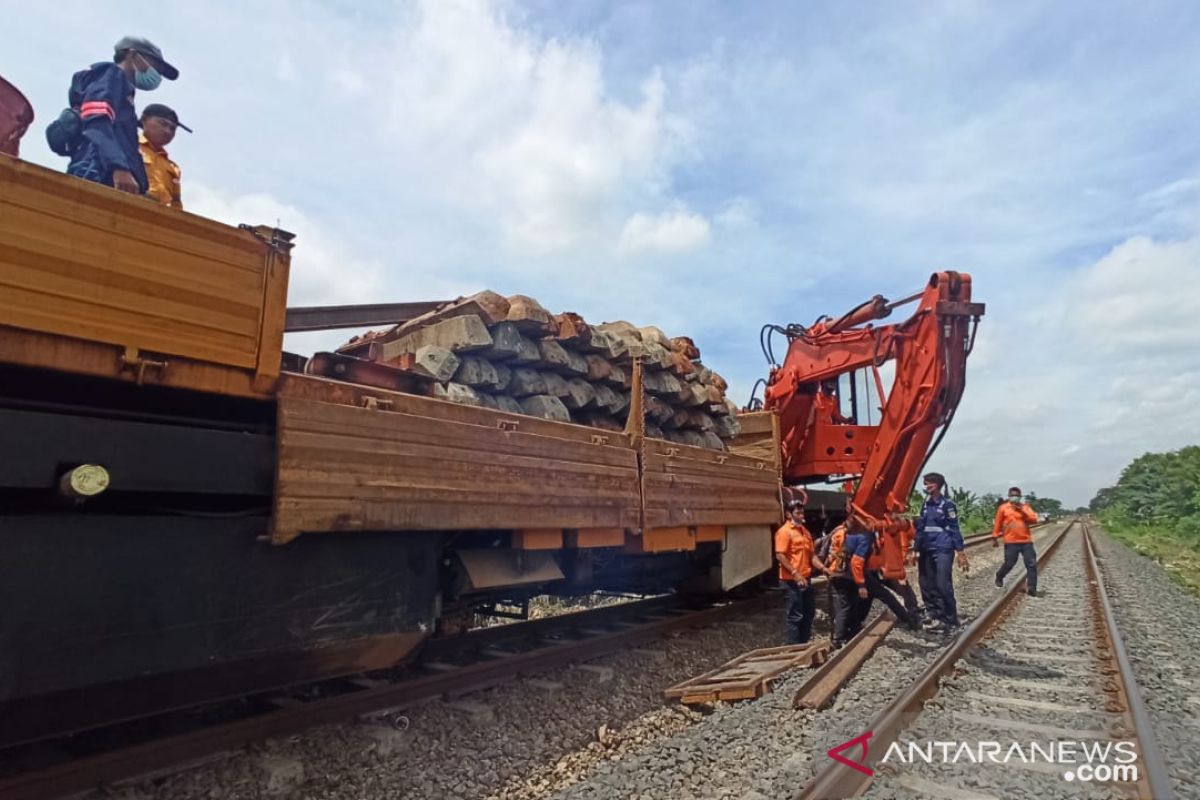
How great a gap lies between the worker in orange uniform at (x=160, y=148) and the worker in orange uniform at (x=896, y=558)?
6.93 m

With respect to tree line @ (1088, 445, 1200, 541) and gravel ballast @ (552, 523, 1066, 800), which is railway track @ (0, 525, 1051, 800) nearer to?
gravel ballast @ (552, 523, 1066, 800)

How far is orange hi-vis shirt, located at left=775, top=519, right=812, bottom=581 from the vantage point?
22.1ft

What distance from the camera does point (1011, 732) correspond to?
4.11m

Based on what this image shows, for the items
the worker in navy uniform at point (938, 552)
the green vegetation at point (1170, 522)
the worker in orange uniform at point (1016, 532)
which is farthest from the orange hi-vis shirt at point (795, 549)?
the green vegetation at point (1170, 522)

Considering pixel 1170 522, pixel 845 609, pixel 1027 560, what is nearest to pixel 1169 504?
pixel 1170 522

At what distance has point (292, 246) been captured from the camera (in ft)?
10.1

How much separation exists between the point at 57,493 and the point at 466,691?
2.89 meters

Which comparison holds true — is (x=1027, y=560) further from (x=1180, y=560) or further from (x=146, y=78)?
(x=1180, y=560)

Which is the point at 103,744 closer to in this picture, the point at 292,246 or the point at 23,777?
the point at 23,777

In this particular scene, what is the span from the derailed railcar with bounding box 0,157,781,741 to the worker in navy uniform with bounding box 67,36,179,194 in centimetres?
56

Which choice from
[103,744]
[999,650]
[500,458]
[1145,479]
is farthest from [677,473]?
[1145,479]

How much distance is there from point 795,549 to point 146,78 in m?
6.12

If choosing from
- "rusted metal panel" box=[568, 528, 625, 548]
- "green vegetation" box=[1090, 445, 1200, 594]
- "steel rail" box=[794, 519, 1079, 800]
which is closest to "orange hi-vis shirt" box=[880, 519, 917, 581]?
"steel rail" box=[794, 519, 1079, 800]

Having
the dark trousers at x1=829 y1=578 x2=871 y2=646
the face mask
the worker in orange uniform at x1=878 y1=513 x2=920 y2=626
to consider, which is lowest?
the dark trousers at x1=829 y1=578 x2=871 y2=646
